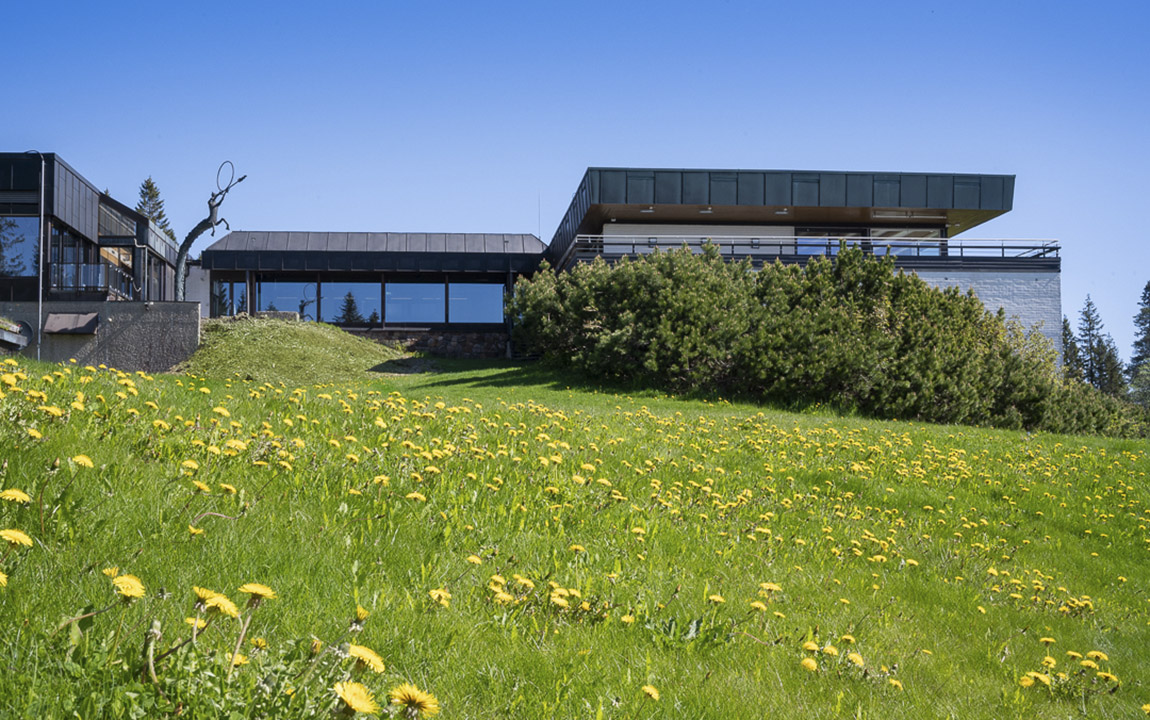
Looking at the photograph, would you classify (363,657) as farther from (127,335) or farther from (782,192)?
(782,192)

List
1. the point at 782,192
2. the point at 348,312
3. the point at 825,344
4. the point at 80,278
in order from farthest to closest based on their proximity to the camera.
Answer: the point at 348,312, the point at 782,192, the point at 80,278, the point at 825,344

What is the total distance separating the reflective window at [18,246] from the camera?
81.5 ft

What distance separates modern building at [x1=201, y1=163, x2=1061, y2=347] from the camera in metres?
29.7

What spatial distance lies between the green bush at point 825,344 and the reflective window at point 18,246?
17.3m

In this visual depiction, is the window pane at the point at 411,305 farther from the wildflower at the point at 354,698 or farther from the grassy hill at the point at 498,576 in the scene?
the wildflower at the point at 354,698

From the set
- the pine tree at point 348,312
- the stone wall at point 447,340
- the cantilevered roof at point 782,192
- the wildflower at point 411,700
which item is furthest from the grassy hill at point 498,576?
the pine tree at point 348,312

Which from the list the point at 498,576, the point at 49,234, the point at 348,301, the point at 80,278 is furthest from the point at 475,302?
the point at 498,576

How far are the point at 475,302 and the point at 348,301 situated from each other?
576 cm

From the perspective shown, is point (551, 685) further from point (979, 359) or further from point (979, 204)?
point (979, 204)

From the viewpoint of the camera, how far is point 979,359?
60.6 feet

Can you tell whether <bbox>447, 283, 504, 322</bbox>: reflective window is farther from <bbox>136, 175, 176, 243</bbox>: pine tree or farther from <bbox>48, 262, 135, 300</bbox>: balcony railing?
<bbox>136, 175, 176, 243</bbox>: pine tree

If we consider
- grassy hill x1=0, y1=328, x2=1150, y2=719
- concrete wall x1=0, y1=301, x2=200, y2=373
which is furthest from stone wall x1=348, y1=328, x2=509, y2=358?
grassy hill x1=0, y1=328, x2=1150, y2=719

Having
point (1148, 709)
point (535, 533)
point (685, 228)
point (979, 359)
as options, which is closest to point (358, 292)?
point (685, 228)

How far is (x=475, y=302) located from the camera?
122 feet
